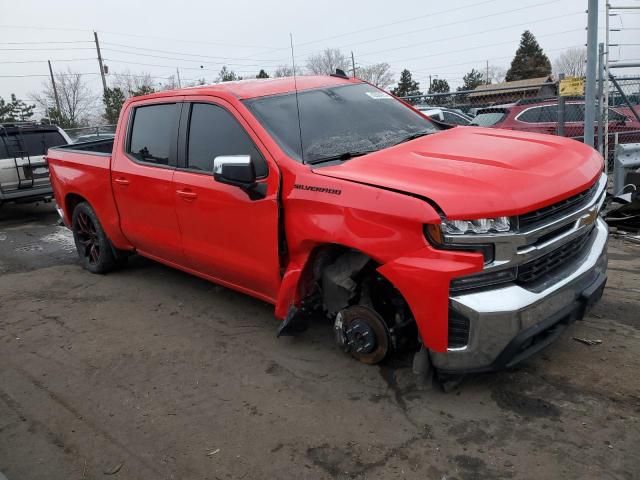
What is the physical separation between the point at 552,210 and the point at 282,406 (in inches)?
74.6

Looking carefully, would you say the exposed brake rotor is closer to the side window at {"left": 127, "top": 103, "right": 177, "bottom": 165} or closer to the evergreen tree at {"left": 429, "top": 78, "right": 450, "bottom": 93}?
the side window at {"left": 127, "top": 103, "right": 177, "bottom": 165}

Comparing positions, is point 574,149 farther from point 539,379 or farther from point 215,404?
point 215,404

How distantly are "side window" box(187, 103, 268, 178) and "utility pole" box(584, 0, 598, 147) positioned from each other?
16.3 ft

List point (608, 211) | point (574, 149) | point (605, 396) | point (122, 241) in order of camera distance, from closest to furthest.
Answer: point (605, 396), point (574, 149), point (122, 241), point (608, 211)

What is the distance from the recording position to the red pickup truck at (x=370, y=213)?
278 centimetres

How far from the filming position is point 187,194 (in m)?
4.23

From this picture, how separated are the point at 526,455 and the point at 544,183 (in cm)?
139

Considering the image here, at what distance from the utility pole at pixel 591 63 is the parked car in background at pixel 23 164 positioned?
8210 millimetres

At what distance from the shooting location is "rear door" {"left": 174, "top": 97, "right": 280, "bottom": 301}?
145 inches

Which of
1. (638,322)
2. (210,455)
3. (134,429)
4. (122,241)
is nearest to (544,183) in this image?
(638,322)

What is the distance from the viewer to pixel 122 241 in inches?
217

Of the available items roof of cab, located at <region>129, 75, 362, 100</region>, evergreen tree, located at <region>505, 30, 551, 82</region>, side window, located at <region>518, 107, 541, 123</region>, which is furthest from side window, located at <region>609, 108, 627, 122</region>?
evergreen tree, located at <region>505, 30, 551, 82</region>

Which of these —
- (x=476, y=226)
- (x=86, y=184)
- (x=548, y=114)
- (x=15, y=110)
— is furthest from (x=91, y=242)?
(x=15, y=110)

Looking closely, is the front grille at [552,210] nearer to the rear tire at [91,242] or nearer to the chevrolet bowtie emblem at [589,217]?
the chevrolet bowtie emblem at [589,217]
